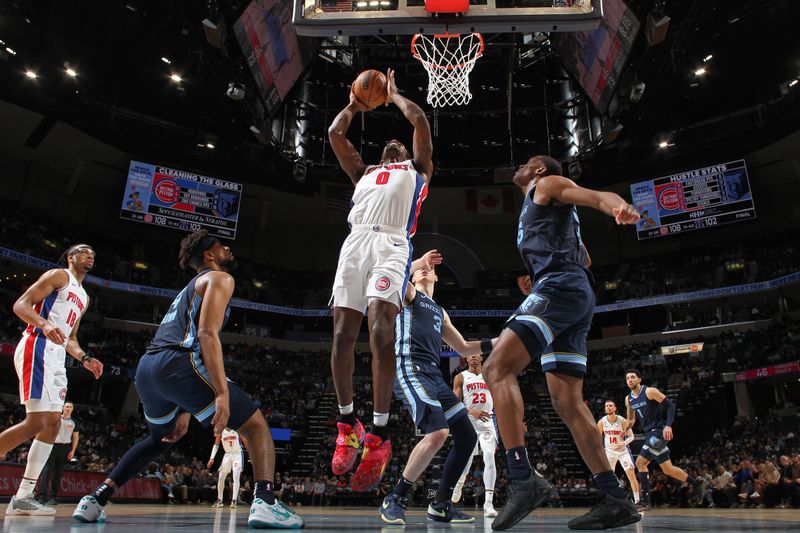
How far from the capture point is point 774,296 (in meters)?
28.6

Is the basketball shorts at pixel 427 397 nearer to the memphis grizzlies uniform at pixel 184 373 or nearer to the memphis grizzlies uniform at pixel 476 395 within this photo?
the memphis grizzlies uniform at pixel 184 373

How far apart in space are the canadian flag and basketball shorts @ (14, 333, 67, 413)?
25712 millimetres

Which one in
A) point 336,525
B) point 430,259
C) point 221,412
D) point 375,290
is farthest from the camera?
Result: point 430,259

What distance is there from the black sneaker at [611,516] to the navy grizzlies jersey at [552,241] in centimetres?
140

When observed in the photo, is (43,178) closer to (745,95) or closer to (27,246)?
(27,246)

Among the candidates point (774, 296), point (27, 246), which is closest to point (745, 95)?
point (774, 296)

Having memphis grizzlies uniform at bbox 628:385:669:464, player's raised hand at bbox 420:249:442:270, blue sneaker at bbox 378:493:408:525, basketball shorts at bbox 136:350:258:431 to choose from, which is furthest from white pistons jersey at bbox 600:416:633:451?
basketball shorts at bbox 136:350:258:431

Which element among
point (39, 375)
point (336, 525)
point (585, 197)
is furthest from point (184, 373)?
point (39, 375)

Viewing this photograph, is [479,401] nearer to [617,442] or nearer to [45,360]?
[617,442]

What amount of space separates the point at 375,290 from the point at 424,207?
28203mm

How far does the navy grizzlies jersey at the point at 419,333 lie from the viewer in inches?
218

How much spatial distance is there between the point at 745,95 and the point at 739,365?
414 inches

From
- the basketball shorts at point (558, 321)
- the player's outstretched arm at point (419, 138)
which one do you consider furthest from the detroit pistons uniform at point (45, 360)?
the basketball shorts at point (558, 321)

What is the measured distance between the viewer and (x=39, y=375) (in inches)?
220
